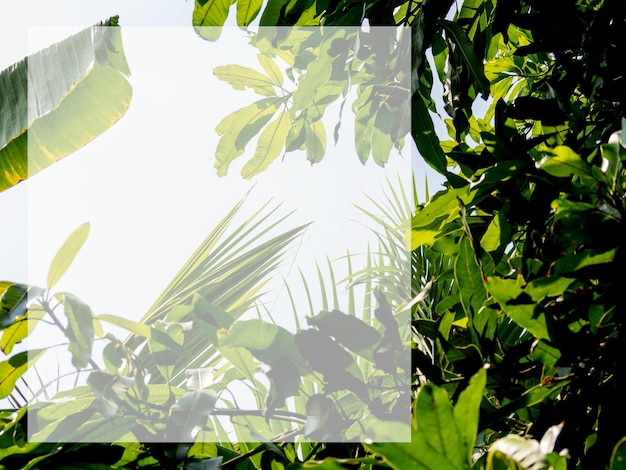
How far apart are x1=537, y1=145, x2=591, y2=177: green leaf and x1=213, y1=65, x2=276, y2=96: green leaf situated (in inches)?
22.3

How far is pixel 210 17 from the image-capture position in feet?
2.45

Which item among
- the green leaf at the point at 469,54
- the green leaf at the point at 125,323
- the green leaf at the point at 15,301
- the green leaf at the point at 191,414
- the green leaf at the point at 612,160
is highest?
the green leaf at the point at 469,54

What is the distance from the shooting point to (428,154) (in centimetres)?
75

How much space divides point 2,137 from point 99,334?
37.0 inches

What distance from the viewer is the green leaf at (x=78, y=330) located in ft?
1.30

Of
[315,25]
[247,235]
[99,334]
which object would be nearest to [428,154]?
[315,25]

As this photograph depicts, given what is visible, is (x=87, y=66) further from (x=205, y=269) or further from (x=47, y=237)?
(x=205, y=269)

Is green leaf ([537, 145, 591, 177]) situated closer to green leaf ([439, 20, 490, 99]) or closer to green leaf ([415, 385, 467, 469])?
green leaf ([415, 385, 467, 469])

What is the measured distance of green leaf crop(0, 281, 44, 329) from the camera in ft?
1.31

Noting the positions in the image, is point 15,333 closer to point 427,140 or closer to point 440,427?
point 440,427

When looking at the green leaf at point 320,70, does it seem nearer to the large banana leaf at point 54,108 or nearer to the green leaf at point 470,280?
the green leaf at point 470,280

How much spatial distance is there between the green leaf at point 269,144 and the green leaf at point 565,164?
1.83 ft

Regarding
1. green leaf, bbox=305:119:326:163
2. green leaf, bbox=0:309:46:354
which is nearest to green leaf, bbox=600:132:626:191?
green leaf, bbox=0:309:46:354

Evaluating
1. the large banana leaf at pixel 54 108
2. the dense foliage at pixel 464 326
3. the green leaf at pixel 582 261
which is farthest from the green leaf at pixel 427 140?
the large banana leaf at pixel 54 108
